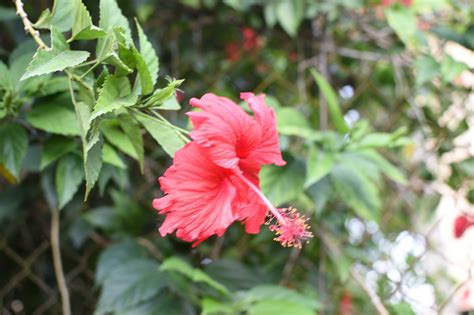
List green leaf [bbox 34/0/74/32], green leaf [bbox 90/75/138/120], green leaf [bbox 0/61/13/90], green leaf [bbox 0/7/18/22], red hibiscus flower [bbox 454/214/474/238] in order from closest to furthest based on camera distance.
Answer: green leaf [bbox 90/75/138/120], green leaf [bbox 34/0/74/32], green leaf [bbox 0/61/13/90], green leaf [bbox 0/7/18/22], red hibiscus flower [bbox 454/214/474/238]

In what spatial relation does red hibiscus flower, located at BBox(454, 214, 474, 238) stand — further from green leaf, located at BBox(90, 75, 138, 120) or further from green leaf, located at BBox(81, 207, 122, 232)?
green leaf, located at BBox(90, 75, 138, 120)

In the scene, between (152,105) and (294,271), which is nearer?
(152,105)

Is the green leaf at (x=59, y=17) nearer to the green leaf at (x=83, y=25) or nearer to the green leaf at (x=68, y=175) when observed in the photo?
the green leaf at (x=83, y=25)

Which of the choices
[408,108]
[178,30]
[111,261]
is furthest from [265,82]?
[111,261]

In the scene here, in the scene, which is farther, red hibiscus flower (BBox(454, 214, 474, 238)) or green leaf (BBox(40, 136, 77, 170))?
red hibiscus flower (BBox(454, 214, 474, 238))

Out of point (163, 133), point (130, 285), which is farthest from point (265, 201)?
point (130, 285)

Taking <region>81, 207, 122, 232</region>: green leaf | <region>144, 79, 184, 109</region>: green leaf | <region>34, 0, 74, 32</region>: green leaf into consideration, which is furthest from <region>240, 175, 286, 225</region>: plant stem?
<region>81, 207, 122, 232</region>: green leaf

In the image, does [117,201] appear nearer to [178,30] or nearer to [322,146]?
[322,146]
